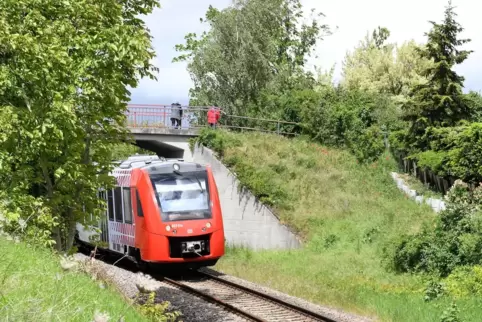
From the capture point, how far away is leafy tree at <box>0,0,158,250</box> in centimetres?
1102

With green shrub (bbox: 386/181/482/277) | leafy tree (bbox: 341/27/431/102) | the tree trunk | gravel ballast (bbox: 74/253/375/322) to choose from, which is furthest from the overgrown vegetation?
leafy tree (bbox: 341/27/431/102)

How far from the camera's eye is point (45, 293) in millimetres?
7305

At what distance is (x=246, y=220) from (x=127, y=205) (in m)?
10.1

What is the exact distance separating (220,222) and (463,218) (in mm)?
6686

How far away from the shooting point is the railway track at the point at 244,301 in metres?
14.4

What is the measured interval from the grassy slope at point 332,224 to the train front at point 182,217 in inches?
70.5

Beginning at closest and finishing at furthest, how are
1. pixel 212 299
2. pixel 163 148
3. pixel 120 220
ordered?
pixel 212 299
pixel 120 220
pixel 163 148

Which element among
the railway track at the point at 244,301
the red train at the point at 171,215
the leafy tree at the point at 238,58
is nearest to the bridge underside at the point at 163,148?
the leafy tree at the point at 238,58

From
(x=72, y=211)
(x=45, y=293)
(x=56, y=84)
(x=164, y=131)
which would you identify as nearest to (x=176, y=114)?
(x=164, y=131)

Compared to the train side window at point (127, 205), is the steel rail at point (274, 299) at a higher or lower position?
lower

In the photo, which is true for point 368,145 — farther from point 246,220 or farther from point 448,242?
point 448,242

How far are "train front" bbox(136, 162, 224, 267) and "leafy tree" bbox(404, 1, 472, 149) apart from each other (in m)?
13.2

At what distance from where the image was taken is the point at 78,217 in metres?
12.8

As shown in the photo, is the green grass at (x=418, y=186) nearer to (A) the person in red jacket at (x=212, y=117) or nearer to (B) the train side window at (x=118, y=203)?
(A) the person in red jacket at (x=212, y=117)
